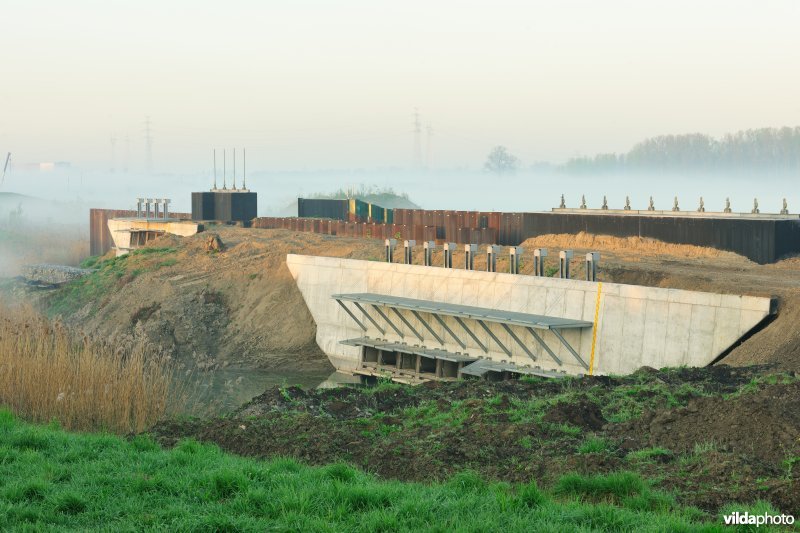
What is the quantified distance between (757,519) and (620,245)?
110ft

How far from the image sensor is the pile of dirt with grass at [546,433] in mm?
12289

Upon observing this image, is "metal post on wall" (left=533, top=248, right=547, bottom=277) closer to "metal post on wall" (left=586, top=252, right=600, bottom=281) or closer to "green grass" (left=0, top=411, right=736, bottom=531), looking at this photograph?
"metal post on wall" (left=586, top=252, right=600, bottom=281)

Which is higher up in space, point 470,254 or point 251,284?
point 470,254

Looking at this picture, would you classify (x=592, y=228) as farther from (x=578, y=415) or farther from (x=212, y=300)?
(x=578, y=415)

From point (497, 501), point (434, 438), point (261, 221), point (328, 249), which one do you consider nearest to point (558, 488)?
point (497, 501)

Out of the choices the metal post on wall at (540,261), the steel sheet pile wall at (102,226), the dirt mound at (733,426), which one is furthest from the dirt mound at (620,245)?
the steel sheet pile wall at (102,226)

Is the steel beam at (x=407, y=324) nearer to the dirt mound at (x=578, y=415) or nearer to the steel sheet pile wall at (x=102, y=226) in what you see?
the dirt mound at (x=578, y=415)

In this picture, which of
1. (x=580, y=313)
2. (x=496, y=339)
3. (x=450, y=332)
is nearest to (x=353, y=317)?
(x=450, y=332)

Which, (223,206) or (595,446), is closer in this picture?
(595,446)

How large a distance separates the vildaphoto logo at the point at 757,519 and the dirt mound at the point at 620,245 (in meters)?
29.6

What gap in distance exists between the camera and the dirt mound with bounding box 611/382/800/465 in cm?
1293

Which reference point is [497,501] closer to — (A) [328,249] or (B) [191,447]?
(B) [191,447]

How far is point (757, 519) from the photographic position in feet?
31.3

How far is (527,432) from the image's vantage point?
15.2m
